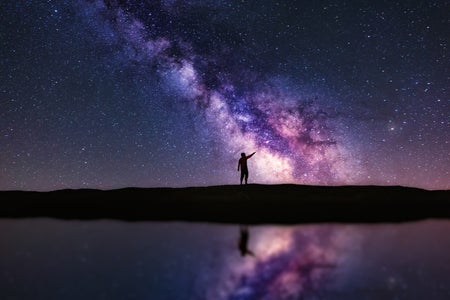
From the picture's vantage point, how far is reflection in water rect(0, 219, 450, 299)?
6.54 metres

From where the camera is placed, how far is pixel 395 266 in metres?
8.23

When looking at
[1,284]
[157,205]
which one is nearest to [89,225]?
[157,205]

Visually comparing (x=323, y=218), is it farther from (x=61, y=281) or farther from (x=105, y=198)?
(x=105, y=198)

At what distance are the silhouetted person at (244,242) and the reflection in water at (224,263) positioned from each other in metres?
0.14

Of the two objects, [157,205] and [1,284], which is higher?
[157,205]

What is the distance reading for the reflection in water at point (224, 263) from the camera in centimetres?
654

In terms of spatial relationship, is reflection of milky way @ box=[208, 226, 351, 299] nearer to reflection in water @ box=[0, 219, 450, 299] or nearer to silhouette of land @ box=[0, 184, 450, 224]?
reflection in water @ box=[0, 219, 450, 299]

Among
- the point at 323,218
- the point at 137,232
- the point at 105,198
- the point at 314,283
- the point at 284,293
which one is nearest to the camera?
the point at 284,293

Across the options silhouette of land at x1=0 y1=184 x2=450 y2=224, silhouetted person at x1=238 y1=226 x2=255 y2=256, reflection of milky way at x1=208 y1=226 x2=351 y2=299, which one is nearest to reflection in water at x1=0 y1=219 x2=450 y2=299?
reflection of milky way at x1=208 y1=226 x2=351 y2=299

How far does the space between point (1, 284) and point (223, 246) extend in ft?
16.4

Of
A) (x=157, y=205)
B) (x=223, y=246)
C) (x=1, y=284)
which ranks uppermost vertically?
(x=157, y=205)

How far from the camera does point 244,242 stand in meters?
10.8

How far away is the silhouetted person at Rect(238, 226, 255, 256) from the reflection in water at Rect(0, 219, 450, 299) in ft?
0.47

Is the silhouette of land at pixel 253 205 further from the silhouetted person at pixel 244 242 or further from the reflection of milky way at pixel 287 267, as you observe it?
the reflection of milky way at pixel 287 267
